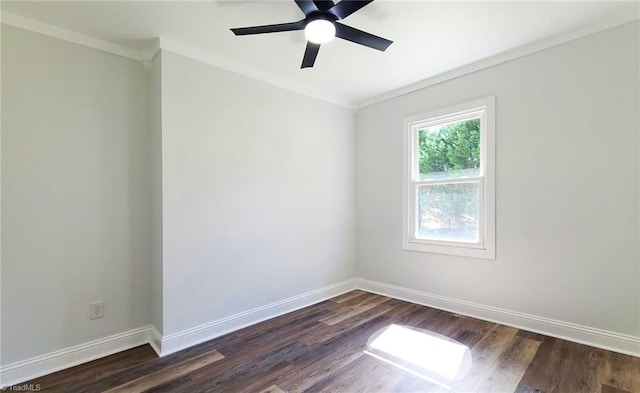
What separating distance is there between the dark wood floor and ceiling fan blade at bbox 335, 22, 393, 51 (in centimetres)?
229

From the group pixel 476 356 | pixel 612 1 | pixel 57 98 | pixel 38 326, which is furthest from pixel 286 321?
pixel 612 1

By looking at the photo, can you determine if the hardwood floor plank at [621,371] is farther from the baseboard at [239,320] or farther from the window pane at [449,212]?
the baseboard at [239,320]

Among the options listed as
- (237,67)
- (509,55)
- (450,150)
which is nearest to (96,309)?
(237,67)

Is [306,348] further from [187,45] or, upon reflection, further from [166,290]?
[187,45]

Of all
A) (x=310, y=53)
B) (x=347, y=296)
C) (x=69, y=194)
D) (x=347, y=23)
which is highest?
(x=347, y=23)

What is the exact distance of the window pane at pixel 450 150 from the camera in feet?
10.2

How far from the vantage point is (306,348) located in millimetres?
2447

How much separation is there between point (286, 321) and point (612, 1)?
361 centimetres

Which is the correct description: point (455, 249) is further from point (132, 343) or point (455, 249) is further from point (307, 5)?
point (132, 343)

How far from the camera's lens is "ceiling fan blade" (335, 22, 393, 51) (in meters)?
1.96

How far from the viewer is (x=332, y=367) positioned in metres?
2.17

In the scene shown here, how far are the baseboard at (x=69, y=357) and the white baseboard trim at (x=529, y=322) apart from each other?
2.69 meters

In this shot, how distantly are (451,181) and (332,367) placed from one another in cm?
220

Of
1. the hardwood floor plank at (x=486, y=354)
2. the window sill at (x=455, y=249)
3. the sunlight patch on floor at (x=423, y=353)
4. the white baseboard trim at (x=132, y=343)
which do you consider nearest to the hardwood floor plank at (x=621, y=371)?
the hardwood floor plank at (x=486, y=354)
